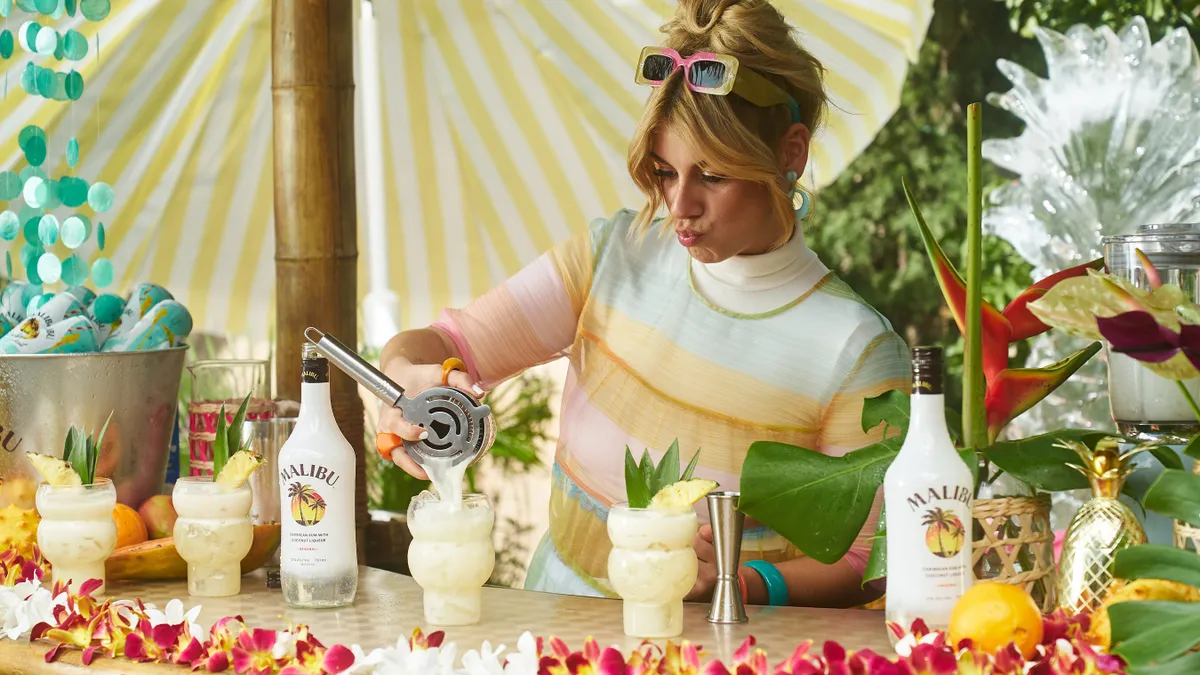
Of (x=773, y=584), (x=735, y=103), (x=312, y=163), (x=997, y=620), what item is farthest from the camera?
(x=312, y=163)

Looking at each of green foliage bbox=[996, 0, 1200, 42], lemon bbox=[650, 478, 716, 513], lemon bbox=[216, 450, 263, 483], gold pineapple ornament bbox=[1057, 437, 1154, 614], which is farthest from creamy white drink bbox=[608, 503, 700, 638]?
green foliage bbox=[996, 0, 1200, 42]

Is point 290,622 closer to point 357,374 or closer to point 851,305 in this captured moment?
point 357,374

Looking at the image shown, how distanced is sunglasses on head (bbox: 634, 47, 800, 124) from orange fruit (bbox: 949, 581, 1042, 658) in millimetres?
824

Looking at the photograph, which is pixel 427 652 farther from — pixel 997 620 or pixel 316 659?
pixel 997 620

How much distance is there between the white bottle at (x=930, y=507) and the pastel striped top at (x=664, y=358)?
61 centimetres

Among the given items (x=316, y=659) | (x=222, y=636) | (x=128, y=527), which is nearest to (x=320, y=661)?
(x=316, y=659)

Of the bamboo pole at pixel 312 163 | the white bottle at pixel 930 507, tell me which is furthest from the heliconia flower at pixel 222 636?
the bamboo pole at pixel 312 163

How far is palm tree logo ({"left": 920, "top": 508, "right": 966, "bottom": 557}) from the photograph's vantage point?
1.07 meters

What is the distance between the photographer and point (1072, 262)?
3.80 metres

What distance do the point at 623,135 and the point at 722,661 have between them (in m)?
4.32

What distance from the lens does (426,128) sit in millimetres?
5664

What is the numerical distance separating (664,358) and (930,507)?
836mm

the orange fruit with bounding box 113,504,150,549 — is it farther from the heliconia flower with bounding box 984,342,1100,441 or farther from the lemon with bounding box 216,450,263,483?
the heliconia flower with bounding box 984,342,1100,441

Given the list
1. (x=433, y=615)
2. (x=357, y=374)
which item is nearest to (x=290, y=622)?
(x=433, y=615)
